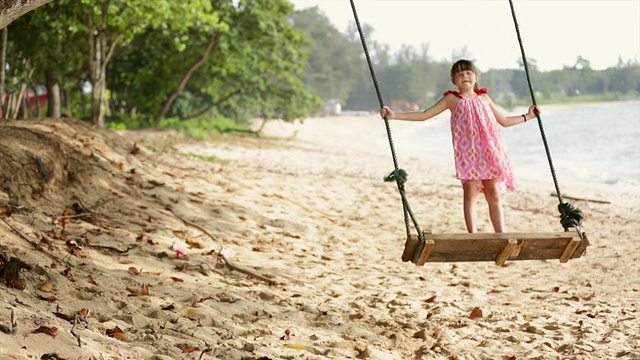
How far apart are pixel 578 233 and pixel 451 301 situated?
4.56 feet

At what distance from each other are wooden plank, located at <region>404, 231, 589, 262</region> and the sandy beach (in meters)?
0.60

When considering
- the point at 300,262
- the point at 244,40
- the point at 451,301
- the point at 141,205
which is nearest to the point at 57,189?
the point at 141,205

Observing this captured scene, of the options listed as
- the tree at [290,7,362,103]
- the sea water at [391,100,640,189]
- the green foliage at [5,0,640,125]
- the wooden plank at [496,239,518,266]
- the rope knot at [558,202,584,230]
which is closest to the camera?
the wooden plank at [496,239,518,266]

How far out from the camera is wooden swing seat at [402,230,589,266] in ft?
13.6

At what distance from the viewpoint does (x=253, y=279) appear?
18.7 ft

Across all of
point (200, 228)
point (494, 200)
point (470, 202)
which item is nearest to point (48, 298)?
point (470, 202)

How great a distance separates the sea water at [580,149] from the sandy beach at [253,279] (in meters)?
3.95

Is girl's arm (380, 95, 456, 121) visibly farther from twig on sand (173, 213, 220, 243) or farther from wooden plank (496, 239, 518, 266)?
twig on sand (173, 213, 220, 243)

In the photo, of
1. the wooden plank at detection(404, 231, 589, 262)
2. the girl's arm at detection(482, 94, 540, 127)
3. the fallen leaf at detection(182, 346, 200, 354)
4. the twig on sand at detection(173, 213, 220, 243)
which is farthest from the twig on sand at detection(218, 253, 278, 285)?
the girl's arm at detection(482, 94, 540, 127)

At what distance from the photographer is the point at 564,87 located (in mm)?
60875

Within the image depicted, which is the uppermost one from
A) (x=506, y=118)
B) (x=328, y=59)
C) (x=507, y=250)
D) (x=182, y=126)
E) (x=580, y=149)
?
(x=328, y=59)

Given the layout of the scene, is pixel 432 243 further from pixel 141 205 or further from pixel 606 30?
pixel 606 30

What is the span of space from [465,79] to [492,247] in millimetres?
1075

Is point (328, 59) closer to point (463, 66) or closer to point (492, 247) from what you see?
point (463, 66)
